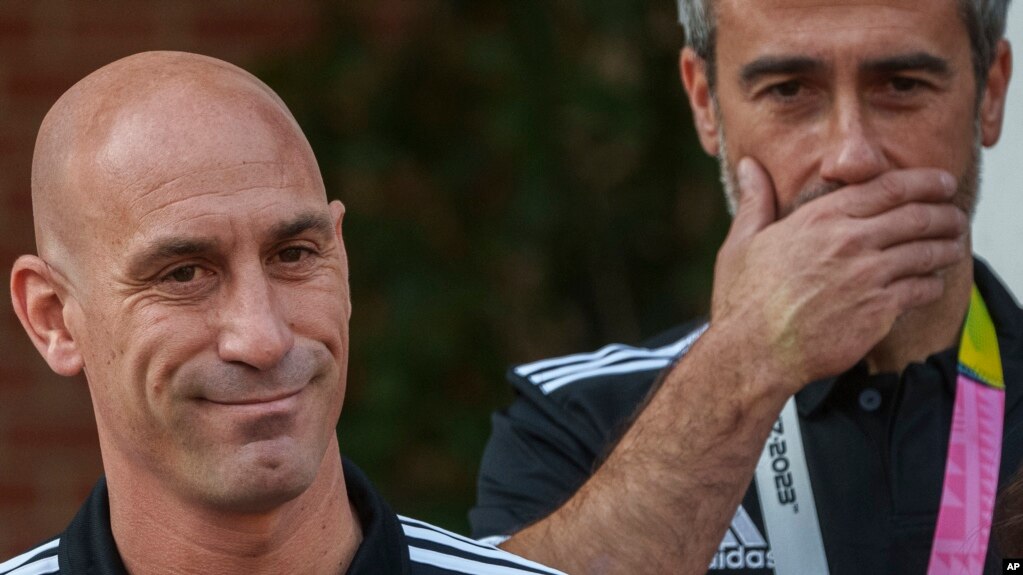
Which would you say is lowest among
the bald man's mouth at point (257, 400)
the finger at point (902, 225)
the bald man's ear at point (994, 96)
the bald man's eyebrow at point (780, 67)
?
the bald man's mouth at point (257, 400)

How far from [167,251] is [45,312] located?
0.26 m

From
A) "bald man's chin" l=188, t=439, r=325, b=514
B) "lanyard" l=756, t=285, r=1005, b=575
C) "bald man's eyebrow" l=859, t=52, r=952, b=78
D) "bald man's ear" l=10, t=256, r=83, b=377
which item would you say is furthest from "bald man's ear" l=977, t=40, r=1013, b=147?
"bald man's ear" l=10, t=256, r=83, b=377

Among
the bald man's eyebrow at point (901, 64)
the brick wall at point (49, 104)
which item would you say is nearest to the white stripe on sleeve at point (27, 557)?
the bald man's eyebrow at point (901, 64)

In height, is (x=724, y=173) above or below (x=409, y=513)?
above

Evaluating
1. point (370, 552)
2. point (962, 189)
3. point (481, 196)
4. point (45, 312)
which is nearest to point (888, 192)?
point (962, 189)

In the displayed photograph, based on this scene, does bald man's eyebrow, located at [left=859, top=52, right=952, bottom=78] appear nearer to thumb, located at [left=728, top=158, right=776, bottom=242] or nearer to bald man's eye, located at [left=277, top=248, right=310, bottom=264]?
thumb, located at [left=728, top=158, right=776, bottom=242]

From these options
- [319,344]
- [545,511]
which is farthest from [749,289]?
[319,344]

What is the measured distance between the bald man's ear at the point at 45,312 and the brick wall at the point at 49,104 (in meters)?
2.51

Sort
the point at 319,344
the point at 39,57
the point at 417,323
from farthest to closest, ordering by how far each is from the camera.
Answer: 1. the point at 39,57
2. the point at 417,323
3. the point at 319,344

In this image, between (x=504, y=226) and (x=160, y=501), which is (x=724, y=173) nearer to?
(x=160, y=501)

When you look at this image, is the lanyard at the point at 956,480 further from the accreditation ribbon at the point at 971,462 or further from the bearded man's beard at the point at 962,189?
the bearded man's beard at the point at 962,189

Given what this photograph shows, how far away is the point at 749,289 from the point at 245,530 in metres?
0.91

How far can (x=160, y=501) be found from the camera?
7.14 ft

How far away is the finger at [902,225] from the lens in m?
2.59
